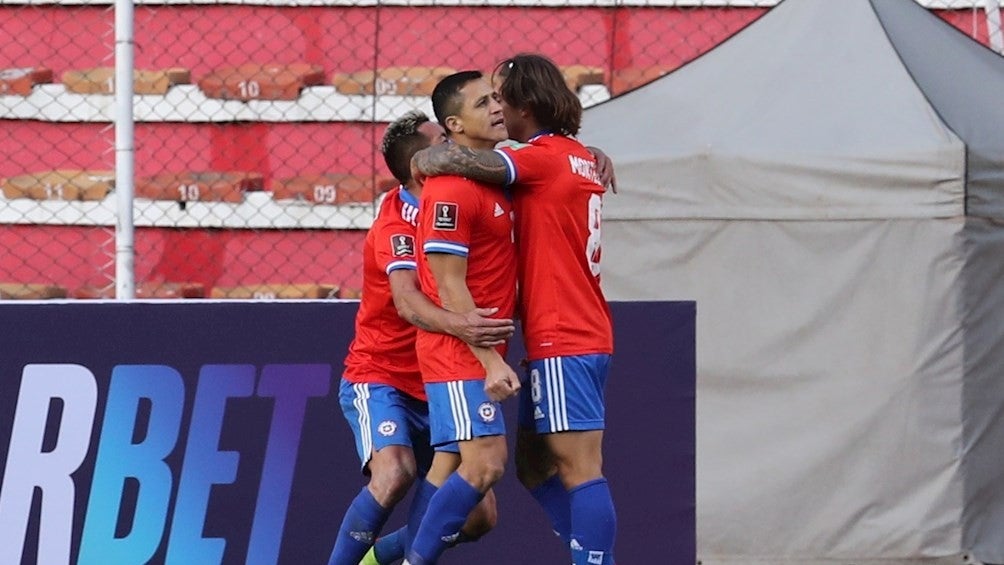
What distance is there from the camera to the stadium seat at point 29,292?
921 cm

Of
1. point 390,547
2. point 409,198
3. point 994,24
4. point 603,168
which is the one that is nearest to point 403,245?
point 409,198

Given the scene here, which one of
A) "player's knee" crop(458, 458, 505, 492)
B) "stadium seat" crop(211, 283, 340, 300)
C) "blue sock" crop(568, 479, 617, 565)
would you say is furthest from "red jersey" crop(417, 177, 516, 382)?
"stadium seat" crop(211, 283, 340, 300)

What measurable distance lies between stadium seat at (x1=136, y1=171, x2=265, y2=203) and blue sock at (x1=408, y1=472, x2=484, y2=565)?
5.11m

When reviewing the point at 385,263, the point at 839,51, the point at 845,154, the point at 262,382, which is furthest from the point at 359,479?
the point at 839,51

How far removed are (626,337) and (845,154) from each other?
1992mm

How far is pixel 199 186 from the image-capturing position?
972 centimetres

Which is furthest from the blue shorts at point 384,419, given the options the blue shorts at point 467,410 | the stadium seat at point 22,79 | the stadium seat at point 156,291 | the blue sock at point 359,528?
the stadium seat at point 22,79

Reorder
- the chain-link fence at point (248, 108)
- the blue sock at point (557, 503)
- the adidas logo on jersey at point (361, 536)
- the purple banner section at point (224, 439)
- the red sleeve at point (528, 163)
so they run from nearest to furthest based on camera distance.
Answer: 1. the red sleeve at point (528, 163)
2. the blue sock at point (557, 503)
3. the adidas logo on jersey at point (361, 536)
4. the purple banner section at point (224, 439)
5. the chain-link fence at point (248, 108)

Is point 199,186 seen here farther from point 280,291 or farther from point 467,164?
point 467,164

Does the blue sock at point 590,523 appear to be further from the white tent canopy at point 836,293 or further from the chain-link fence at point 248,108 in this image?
the chain-link fence at point 248,108

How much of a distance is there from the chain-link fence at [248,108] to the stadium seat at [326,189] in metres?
0.01

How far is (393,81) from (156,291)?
2.05m

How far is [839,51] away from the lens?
8.14 m

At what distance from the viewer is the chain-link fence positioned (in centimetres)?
964
